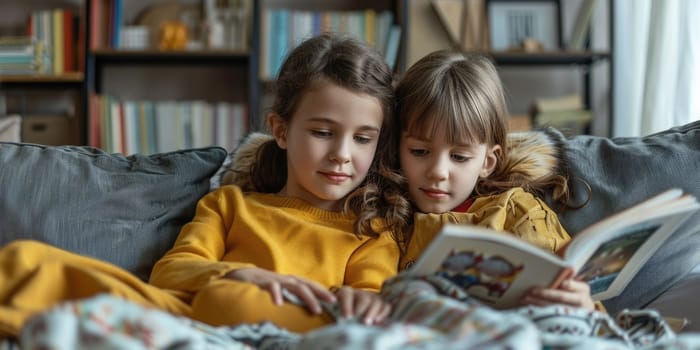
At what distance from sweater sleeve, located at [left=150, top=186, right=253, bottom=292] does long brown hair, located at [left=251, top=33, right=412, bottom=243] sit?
0.22 meters

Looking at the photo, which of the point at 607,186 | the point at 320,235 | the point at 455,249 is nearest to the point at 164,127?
the point at 320,235

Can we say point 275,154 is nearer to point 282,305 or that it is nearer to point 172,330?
point 282,305

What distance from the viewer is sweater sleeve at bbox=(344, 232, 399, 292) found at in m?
1.39

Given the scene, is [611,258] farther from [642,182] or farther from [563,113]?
[563,113]

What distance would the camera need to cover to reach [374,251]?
4.75 ft

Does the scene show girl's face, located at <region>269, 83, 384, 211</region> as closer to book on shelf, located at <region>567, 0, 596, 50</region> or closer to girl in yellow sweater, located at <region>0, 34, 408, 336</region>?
girl in yellow sweater, located at <region>0, 34, 408, 336</region>

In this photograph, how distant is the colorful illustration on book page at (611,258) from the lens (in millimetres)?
1140

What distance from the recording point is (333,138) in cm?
146

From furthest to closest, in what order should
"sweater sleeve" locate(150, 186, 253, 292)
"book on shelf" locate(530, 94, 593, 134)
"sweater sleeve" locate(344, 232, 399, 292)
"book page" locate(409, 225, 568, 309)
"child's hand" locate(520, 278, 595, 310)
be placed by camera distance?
"book on shelf" locate(530, 94, 593, 134) → "sweater sleeve" locate(344, 232, 399, 292) → "sweater sleeve" locate(150, 186, 253, 292) → "child's hand" locate(520, 278, 595, 310) → "book page" locate(409, 225, 568, 309)

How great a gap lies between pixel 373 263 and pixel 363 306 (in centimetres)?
33

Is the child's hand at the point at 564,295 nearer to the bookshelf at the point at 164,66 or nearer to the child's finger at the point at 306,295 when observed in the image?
the child's finger at the point at 306,295

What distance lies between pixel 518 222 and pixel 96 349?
0.78 m

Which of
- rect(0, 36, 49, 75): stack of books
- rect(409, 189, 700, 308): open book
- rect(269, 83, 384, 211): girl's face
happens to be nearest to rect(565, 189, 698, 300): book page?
rect(409, 189, 700, 308): open book

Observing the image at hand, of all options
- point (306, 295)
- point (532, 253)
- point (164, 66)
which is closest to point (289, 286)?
point (306, 295)
